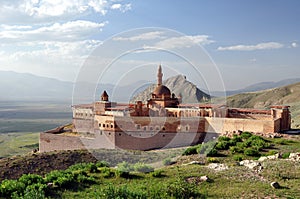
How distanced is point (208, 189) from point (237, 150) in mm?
6664

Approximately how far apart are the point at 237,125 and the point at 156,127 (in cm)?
629

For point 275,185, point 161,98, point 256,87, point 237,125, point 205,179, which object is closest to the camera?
point 275,185

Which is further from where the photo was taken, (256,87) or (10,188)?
(256,87)

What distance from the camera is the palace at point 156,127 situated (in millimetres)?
22094

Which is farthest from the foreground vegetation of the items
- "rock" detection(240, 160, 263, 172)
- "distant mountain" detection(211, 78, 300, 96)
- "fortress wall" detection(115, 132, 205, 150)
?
"fortress wall" detection(115, 132, 205, 150)

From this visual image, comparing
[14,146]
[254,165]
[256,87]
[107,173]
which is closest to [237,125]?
[254,165]

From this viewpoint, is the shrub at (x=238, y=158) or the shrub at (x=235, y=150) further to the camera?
the shrub at (x=235, y=150)

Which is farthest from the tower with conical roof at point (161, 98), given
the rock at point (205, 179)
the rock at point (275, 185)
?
the rock at point (275, 185)

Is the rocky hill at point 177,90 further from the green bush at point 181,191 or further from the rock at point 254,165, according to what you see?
the green bush at point 181,191

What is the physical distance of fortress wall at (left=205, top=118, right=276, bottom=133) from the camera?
21250 mm

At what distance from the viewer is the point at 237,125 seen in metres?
22.8

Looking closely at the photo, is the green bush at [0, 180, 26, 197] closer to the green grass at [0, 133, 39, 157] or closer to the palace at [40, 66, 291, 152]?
the palace at [40, 66, 291, 152]

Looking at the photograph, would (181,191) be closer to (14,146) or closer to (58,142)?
(58,142)

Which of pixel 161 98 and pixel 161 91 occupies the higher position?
pixel 161 91
